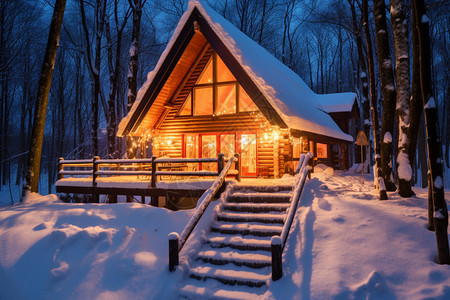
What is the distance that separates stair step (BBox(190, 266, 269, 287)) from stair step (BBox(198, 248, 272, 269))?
0.76 ft

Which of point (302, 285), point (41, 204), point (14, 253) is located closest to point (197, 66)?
point (41, 204)

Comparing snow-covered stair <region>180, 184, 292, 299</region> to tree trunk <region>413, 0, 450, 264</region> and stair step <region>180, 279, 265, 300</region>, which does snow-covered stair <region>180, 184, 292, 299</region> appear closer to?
stair step <region>180, 279, 265, 300</region>

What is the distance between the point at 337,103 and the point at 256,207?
1664cm

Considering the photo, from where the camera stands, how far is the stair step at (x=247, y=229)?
A: 6916 mm

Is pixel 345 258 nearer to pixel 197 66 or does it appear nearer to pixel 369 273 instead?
pixel 369 273

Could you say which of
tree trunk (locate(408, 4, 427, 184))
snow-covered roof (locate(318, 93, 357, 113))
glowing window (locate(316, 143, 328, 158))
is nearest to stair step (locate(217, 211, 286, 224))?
tree trunk (locate(408, 4, 427, 184))

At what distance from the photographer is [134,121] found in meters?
12.9

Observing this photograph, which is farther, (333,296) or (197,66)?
(197,66)

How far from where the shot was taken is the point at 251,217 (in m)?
7.53

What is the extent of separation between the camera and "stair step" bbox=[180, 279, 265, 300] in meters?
5.41

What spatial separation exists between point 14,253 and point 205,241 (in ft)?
14.3

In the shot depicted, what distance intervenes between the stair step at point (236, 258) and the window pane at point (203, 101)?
8400mm

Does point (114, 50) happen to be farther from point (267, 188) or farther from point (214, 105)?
point (267, 188)

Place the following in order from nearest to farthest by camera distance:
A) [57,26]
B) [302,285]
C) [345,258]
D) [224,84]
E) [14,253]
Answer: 1. [302,285]
2. [345,258]
3. [14,253]
4. [57,26]
5. [224,84]
